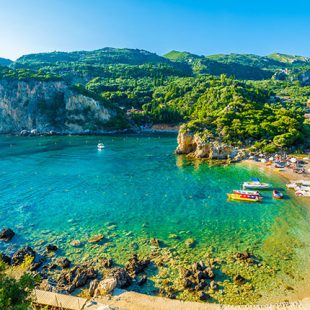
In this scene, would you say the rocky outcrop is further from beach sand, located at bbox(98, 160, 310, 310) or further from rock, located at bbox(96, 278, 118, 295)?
rock, located at bbox(96, 278, 118, 295)

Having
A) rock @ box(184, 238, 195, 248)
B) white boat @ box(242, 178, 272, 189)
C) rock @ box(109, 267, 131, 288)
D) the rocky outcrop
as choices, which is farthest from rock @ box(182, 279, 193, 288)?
the rocky outcrop

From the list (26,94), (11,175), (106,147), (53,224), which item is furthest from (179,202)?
(26,94)

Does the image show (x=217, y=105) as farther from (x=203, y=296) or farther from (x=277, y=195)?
(x=203, y=296)

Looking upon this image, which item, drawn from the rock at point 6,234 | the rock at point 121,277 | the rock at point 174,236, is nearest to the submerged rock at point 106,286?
the rock at point 121,277

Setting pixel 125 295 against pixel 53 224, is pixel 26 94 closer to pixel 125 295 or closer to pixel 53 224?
pixel 53 224

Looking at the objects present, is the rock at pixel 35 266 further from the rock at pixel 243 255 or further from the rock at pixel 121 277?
the rock at pixel 243 255

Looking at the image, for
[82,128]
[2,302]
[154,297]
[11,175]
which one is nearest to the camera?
[2,302]
